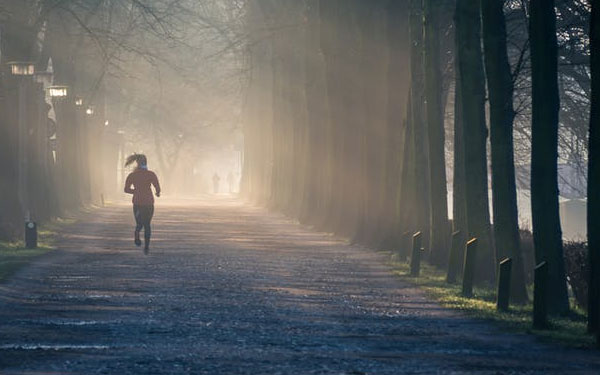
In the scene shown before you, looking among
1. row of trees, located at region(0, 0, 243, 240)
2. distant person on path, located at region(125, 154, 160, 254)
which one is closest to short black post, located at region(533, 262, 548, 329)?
distant person on path, located at region(125, 154, 160, 254)

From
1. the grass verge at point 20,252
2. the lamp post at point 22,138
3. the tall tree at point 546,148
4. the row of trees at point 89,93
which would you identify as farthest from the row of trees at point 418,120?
the lamp post at point 22,138

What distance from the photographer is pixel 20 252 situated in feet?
85.5

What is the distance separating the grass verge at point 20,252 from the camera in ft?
70.7

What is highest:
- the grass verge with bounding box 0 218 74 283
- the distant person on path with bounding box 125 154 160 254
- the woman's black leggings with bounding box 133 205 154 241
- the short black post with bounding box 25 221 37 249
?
the distant person on path with bounding box 125 154 160 254

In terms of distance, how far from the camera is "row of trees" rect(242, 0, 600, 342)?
52.1 ft

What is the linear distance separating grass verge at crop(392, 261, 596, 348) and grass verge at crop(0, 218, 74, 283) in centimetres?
654

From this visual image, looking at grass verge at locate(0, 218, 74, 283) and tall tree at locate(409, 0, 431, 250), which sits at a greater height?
tall tree at locate(409, 0, 431, 250)

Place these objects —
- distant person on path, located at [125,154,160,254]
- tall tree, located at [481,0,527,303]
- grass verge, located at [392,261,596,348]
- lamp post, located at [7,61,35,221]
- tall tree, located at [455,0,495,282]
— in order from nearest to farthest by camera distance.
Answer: grass verge, located at [392,261,596,348]
tall tree, located at [481,0,527,303]
tall tree, located at [455,0,495,282]
distant person on path, located at [125,154,160,254]
lamp post, located at [7,61,35,221]

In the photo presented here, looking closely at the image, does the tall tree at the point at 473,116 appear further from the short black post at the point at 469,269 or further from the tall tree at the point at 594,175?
the tall tree at the point at 594,175

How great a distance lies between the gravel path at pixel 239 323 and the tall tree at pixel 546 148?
1.30m

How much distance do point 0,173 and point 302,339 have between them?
19645 millimetres

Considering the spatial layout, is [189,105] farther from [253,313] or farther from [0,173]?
[253,313]

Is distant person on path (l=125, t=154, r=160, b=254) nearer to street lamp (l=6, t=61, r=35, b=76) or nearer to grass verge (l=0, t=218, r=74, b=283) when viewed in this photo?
grass verge (l=0, t=218, r=74, b=283)

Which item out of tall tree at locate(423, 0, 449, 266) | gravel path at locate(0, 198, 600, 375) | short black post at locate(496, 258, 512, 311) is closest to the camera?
gravel path at locate(0, 198, 600, 375)
